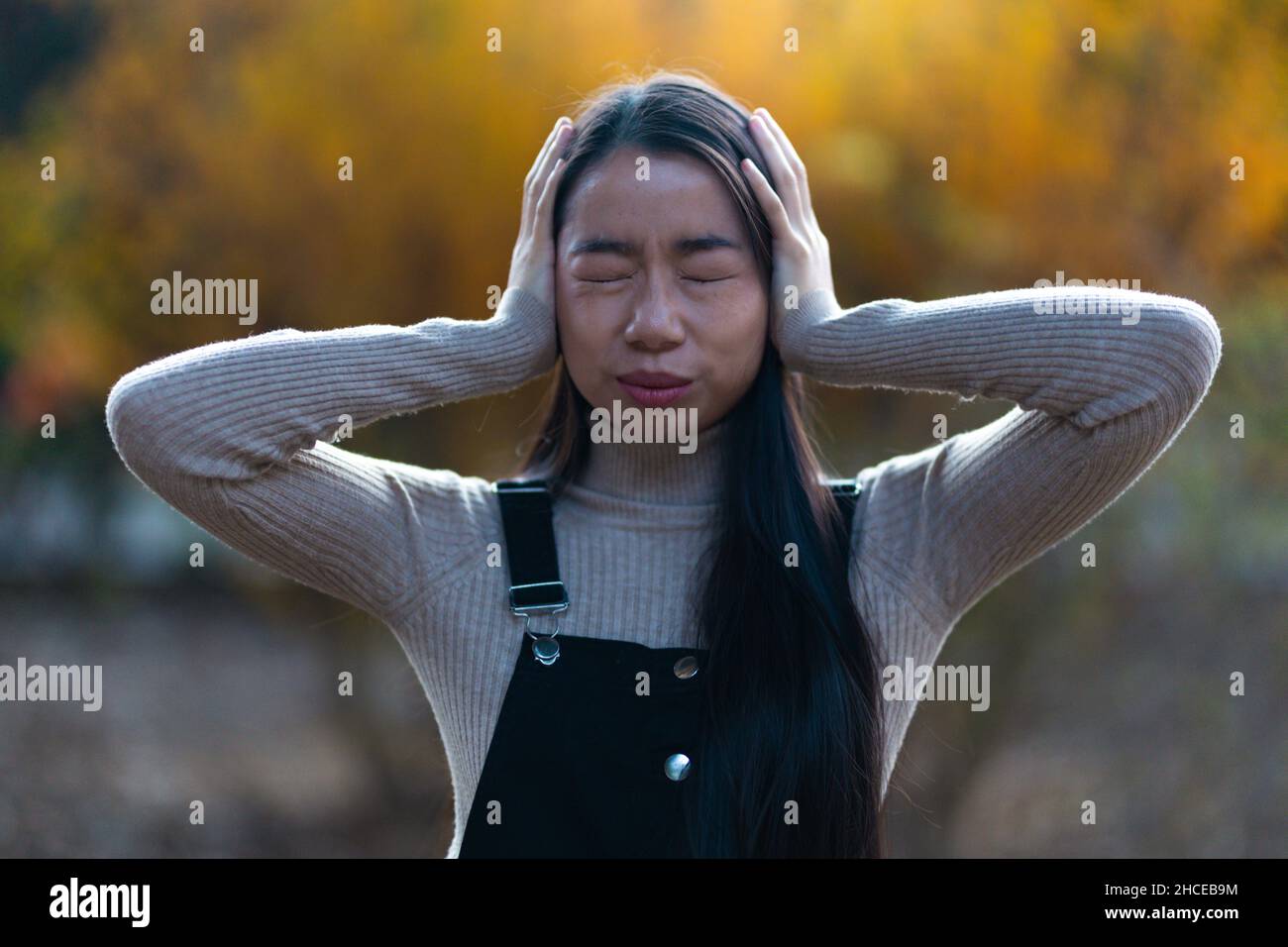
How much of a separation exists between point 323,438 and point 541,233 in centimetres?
42

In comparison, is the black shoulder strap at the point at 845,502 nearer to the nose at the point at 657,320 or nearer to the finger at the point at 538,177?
the nose at the point at 657,320

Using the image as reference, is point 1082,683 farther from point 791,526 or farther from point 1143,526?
point 791,526

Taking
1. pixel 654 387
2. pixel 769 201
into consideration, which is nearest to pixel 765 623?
pixel 654 387

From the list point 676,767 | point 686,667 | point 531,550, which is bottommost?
point 676,767

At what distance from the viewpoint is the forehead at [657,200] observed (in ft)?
6.12

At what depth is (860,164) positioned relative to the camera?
4.56 m

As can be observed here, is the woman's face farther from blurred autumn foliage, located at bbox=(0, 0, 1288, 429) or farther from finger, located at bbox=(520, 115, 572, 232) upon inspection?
blurred autumn foliage, located at bbox=(0, 0, 1288, 429)

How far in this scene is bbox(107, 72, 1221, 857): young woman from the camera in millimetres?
1786

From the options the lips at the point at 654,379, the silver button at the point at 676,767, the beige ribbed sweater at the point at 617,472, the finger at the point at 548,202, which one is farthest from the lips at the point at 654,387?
the silver button at the point at 676,767

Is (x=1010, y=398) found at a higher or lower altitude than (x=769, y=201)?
lower

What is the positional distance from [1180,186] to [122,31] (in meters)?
3.61

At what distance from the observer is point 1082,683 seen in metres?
4.91

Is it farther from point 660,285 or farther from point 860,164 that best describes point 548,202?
point 860,164
